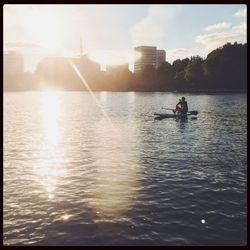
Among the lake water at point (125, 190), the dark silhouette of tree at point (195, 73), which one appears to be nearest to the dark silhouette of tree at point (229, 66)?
the dark silhouette of tree at point (195, 73)

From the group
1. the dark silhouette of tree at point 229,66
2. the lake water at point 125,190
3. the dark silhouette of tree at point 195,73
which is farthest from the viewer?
the dark silhouette of tree at point 195,73

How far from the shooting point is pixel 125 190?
2327 cm

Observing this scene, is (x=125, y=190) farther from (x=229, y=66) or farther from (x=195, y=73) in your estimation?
(x=195, y=73)

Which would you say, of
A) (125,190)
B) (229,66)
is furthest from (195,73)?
(125,190)

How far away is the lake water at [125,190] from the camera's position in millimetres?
17203

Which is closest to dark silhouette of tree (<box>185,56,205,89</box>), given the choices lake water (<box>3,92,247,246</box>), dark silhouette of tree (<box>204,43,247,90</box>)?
dark silhouette of tree (<box>204,43,247,90</box>)

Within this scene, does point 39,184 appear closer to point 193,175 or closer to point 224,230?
point 193,175

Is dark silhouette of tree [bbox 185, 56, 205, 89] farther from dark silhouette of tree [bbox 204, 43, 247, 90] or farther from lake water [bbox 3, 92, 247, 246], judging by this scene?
lake water [bbox 3, 92, 247, 246]

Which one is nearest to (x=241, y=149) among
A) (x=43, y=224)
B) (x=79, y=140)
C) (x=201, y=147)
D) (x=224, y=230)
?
(x=201, y=147)

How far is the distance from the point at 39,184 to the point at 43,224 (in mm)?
6926

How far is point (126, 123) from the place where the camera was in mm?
58656

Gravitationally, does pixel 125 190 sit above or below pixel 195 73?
below

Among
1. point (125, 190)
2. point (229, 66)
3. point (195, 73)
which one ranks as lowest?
point (125, 190)

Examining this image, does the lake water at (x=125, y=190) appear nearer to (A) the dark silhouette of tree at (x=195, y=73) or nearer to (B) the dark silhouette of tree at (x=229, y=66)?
(B) the dark silhouette of tree at (x=229, y=66)
